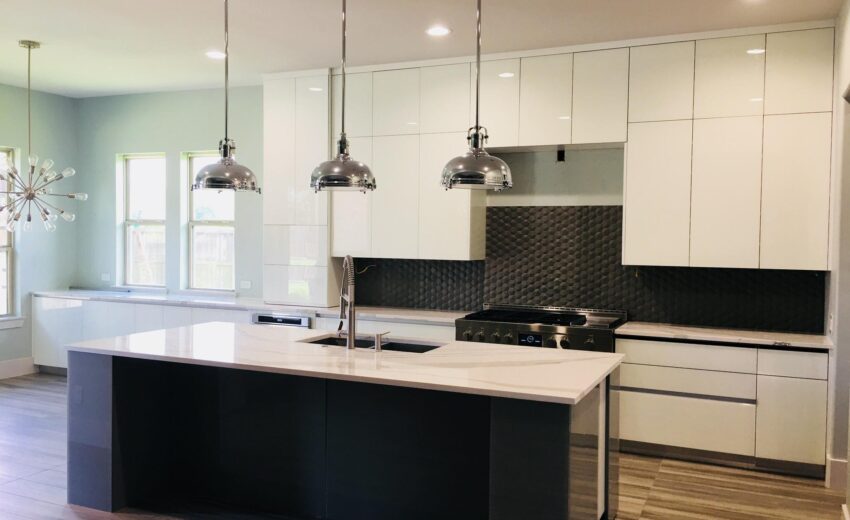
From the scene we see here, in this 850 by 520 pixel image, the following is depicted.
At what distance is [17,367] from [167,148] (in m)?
2.61

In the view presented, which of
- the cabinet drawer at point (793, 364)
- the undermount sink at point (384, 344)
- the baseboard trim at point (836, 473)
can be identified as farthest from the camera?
the cabinet drawer at point (793, 364)

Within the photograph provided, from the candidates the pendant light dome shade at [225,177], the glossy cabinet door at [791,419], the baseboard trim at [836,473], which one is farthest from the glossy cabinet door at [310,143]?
the baseboard trim at [836,473]

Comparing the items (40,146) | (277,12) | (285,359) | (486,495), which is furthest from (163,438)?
(40,146)

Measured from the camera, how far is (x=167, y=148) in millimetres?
7168

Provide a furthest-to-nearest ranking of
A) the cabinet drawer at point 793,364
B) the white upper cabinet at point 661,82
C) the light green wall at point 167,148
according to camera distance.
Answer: the light green wall at point 167,148
the white upper cabinet at point 661,82
the cabinet drawer at point 793,364

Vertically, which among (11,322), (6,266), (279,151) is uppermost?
(279,151)

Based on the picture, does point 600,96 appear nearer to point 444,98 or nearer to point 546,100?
point 546,100

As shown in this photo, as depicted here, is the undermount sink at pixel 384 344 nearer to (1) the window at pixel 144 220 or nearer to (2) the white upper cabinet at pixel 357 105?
(2) the white upper cabinet at pixel 357 105

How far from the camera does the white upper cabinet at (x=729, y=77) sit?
4645mm

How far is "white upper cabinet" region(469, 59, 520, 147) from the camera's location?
5305 mm

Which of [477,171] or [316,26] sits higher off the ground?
[316,26]

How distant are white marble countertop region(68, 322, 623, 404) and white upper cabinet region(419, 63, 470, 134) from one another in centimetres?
212

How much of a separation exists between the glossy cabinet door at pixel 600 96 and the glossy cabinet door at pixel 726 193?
1.71 ft

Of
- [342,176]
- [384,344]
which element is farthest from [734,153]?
[342,176]
